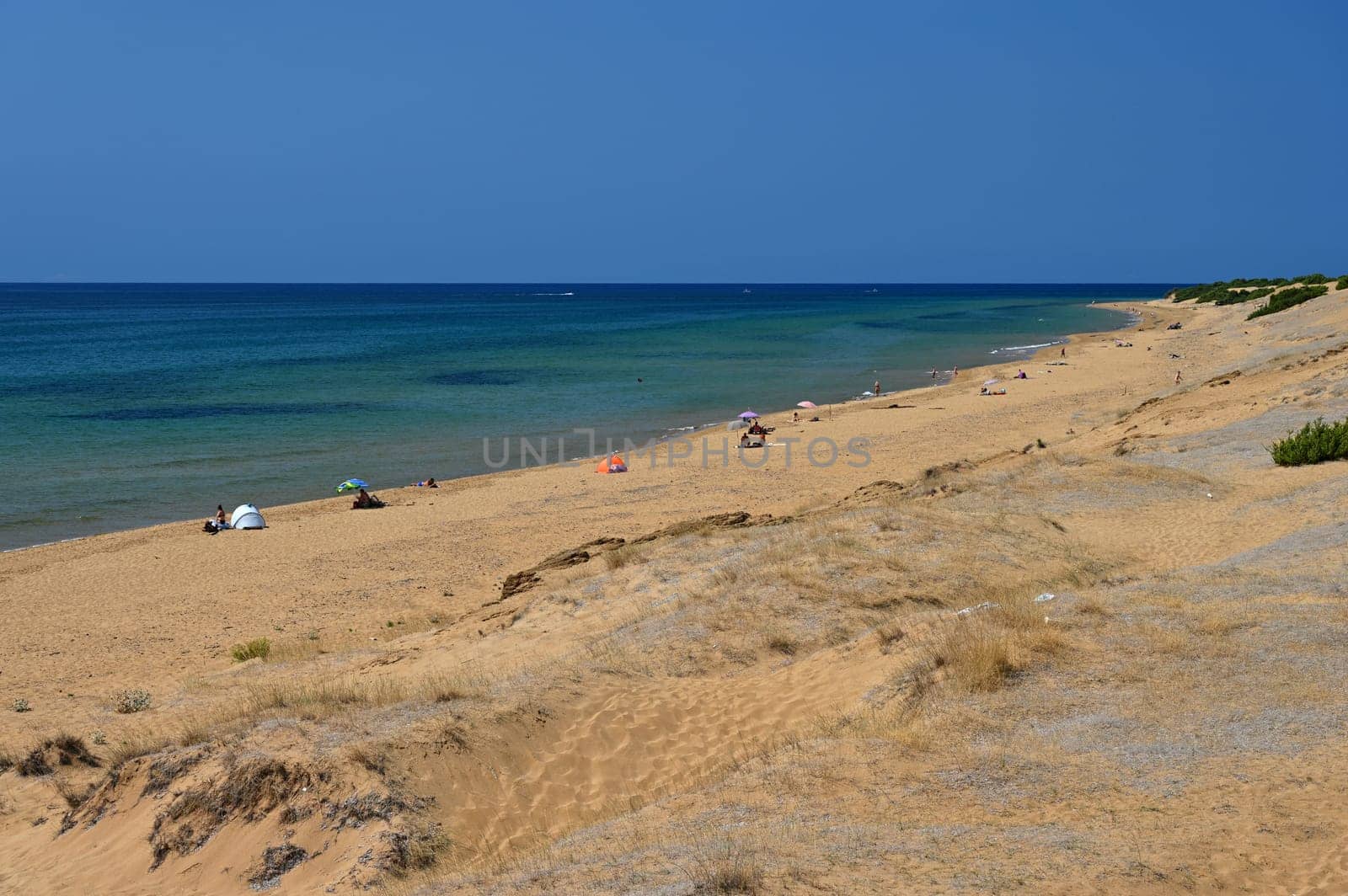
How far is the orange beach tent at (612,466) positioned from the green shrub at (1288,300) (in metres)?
47.9

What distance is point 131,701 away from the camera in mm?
10859

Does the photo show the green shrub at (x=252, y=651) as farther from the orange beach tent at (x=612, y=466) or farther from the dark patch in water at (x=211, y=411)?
the dark patch in water at (x=211, y=411)

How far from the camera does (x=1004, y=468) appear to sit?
A: 1833 cm

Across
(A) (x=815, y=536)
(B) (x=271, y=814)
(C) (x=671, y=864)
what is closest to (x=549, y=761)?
(B) (x=271, y=814)

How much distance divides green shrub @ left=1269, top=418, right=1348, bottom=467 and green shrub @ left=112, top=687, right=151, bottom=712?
17.2 metres

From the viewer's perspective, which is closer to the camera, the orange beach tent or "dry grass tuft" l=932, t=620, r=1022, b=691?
"dry grass tuft" l=932, t=620, r=1022, b=691

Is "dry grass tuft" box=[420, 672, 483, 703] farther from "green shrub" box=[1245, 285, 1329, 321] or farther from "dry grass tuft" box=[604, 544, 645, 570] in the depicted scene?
"green shrub" box=[1245, 285, 1329, 321]

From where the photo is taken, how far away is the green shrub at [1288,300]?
2275 inches

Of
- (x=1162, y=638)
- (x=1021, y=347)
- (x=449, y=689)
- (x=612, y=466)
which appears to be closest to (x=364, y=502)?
(x=612, y=466)

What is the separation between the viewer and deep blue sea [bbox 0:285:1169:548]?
26953 mm

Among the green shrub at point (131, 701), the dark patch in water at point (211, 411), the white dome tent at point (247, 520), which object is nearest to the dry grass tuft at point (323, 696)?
the green shrub at point (131, 701)

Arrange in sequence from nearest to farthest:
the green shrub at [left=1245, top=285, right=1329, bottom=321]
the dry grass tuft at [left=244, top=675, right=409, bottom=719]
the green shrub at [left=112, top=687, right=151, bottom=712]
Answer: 1. the dry grass tuft at [left=244, top=675, right=409, bottom=719]
2. the green shrub at [left=112, top=687, right=151, bottom=712]
3. the green shrub at [left=1245, top=285, right=1329, bottom=321]

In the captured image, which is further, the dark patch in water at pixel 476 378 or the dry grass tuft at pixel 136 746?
the dark patch in water at pixel 476 378

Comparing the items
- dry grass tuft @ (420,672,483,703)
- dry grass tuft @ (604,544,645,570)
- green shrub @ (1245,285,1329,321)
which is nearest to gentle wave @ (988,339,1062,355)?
green shrub @ (1245,285,1329,321)
